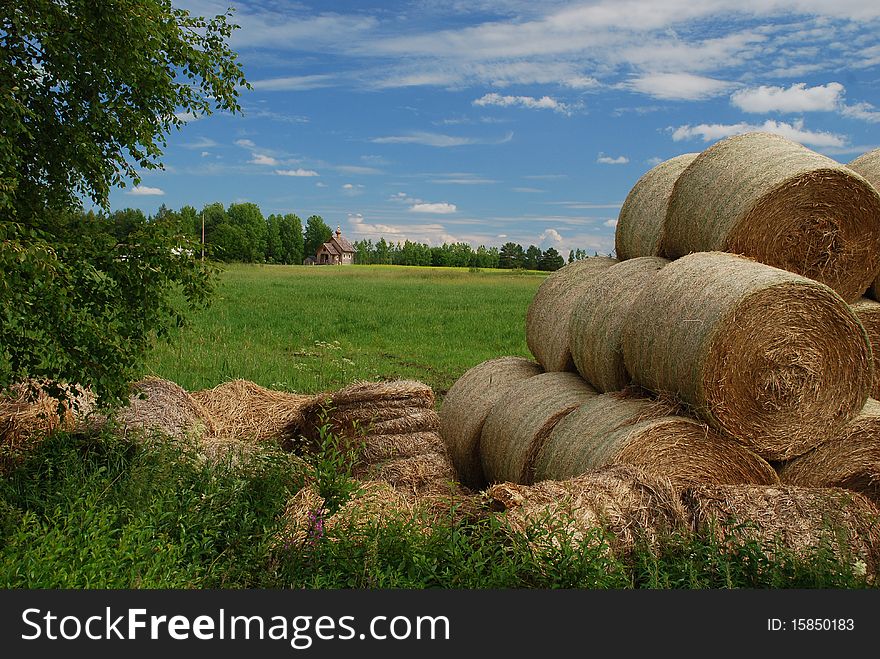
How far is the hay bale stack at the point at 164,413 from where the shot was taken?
25.9ft

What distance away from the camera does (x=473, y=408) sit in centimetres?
878

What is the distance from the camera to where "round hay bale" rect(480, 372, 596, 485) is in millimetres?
7391

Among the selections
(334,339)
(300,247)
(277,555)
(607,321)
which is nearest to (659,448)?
(607,321)

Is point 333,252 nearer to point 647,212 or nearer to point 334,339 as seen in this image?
point 334,339

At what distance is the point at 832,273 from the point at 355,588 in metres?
4.91

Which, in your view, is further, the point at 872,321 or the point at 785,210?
the point at 872,321

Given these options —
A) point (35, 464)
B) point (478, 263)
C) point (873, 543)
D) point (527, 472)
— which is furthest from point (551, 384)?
point (478, 263)

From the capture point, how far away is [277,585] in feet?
16.7

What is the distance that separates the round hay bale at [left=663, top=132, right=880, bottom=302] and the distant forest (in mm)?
52893

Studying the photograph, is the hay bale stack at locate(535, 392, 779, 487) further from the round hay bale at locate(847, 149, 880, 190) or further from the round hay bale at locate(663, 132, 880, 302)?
the round hay bale at locate(847, 149, 880, 190)

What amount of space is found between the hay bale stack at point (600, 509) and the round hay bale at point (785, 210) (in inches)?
98.4

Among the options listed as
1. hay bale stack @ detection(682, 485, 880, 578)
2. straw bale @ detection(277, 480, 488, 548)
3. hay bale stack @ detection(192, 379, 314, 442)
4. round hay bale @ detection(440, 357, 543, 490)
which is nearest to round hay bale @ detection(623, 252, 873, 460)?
hay bale stack @ detection(682, 485, 880, 578)

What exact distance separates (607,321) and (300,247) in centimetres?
8856

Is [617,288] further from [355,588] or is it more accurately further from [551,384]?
[355,588]
